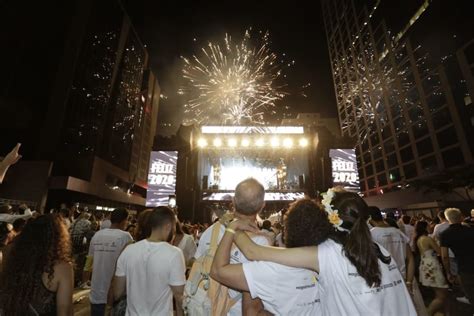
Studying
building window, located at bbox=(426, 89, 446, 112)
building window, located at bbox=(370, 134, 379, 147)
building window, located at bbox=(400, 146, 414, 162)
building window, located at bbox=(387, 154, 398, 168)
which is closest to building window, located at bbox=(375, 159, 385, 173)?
building window, located at bbox=(387, 154, 398, 168)

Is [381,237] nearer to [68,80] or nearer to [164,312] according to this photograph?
[164,312]

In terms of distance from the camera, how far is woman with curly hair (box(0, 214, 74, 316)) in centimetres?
194

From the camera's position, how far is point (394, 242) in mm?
4465

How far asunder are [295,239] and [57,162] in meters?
38.3

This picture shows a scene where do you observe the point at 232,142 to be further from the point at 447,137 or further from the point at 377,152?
Answer: the point at 377,152

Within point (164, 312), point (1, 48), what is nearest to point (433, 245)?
point (164, 312)

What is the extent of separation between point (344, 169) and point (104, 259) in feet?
61.3

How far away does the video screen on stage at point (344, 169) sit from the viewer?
19422 mm

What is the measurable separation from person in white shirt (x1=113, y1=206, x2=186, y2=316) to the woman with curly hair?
67cm

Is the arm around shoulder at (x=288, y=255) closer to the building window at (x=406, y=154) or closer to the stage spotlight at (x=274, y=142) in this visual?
the stage spotlight at (x=274, y=142)

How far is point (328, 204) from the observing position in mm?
2064

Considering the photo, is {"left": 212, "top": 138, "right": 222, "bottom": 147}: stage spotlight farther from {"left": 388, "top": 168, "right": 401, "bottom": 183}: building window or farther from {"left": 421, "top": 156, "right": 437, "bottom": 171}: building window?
{"left": 388, "top": 168, "right": 401, "bottom": 183}: building window

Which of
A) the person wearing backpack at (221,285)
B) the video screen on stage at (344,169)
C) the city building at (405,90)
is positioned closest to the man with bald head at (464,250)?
the person wearing backpack at (221,285)

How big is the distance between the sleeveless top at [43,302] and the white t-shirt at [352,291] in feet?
Answer: 6.59
